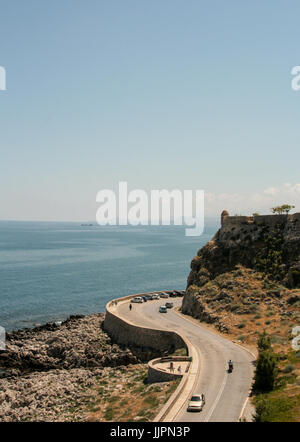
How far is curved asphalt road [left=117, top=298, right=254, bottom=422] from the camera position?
79.3ft

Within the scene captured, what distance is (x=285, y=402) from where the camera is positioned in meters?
23.0

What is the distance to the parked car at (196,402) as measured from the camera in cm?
2427

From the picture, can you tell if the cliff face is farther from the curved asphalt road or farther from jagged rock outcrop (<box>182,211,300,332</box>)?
the curved asphalt road

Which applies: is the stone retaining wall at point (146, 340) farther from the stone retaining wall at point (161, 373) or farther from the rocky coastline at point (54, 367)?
the stone retaining wall at point (161, 373)

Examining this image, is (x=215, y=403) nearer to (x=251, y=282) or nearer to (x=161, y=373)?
(x=161, y=373)

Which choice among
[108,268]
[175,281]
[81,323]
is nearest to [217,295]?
[81,323]

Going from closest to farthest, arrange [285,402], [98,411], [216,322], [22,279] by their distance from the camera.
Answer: [285,402] < [98,411] < [216,322] < [22,279]

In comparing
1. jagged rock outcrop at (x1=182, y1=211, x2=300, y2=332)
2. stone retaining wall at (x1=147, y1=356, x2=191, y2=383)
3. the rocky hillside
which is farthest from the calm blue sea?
stone retaining wall at (x1=147, y1=356, x2=191, y2=383)

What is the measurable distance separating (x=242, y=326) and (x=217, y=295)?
8553 mm

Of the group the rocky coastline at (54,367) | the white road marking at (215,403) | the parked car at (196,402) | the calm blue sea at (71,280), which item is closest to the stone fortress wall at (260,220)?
the rocky coastline at (54,367)

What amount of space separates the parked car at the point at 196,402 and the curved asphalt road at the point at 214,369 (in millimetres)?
312

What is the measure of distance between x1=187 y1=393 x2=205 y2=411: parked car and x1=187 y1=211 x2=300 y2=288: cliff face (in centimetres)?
2882
